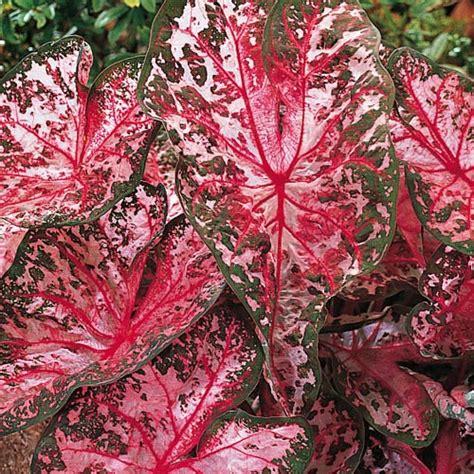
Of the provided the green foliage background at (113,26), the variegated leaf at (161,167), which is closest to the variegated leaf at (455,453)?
the variegated leaf at (161,167)

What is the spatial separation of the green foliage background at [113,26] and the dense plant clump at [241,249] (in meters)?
0.75

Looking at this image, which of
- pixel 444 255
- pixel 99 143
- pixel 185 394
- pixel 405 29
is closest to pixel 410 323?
pixel 444 255

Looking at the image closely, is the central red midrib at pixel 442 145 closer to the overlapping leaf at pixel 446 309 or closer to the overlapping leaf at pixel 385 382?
the overlapping leaf at pixel 446 309

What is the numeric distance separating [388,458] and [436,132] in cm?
33

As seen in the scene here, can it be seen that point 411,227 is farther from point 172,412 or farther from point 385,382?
point 172,412

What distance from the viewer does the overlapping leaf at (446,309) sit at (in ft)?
2.26

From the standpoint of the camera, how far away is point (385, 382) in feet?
2.49

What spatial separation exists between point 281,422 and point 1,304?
28 cm

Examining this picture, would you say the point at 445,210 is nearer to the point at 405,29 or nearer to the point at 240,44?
the point at 240,44

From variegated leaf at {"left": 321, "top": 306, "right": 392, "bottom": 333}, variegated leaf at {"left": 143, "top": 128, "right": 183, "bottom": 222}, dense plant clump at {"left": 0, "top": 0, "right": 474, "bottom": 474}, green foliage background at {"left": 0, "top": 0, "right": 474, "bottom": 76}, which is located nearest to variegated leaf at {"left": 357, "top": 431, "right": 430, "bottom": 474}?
dense plant clump at {"left": 0, "top": 0, "right": 474, "bottom": 474}

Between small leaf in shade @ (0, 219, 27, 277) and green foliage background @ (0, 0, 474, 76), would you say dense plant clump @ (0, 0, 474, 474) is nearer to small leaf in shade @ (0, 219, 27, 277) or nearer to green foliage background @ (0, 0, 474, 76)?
small leaf in shade @ (0, 219, 27, 277)

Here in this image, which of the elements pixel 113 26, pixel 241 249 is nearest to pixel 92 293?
pixel 241 249

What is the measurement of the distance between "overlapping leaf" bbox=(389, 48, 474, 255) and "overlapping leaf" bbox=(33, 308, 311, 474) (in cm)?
20

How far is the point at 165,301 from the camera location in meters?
0.74
